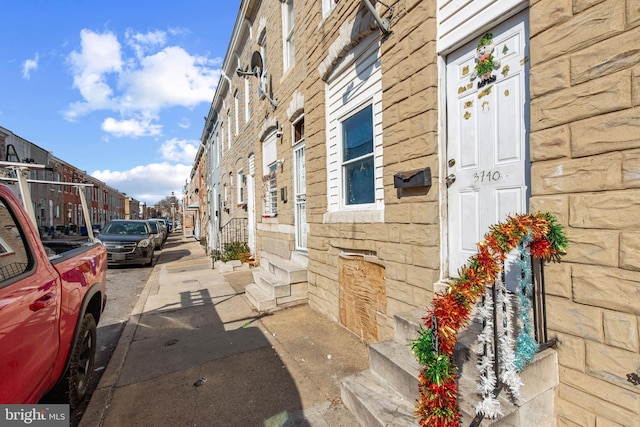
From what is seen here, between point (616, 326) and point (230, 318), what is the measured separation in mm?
4813

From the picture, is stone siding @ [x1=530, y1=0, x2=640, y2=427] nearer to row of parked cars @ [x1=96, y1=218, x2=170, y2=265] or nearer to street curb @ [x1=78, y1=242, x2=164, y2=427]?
street curb @ [x1=78, y1=242, x2=164, y2=427]

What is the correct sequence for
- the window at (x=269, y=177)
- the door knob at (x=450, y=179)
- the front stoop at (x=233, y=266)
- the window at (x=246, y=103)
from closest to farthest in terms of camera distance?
the door knob at (x=450, y=179), the window at (x=269, y=177), the front stoop at (x=233, y=266), the window at (x=246, y=103)

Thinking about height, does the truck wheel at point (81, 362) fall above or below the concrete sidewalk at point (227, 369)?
above

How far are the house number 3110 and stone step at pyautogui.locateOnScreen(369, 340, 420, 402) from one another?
5.15 ft

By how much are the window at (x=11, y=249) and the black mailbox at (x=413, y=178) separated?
318 cm

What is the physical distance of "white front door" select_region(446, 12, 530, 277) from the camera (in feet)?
8.13

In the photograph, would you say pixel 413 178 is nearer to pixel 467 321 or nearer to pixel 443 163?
pixel 443 163

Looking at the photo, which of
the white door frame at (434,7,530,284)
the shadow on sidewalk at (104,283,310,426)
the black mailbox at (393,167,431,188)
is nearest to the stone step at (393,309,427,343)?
the white door frame at (434,7,530,284)

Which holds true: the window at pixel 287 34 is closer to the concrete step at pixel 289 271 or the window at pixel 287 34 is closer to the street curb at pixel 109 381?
the concrete step at pixel 289 271

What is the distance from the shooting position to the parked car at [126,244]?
10.4 metres

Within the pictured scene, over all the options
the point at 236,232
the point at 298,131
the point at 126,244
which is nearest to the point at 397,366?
the point at 298,131

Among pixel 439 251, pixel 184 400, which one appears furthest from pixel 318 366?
pixel 439 251

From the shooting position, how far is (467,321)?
195 cm

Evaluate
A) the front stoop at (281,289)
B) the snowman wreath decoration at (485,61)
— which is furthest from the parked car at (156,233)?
the snowman wreath decoration at (485,61)
